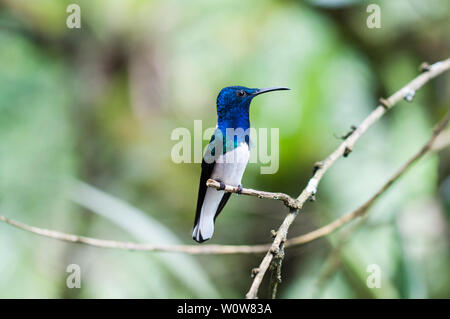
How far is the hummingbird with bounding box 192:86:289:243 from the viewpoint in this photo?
1.06m

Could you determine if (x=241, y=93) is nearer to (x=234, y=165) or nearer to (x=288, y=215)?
(x=234, y=165)

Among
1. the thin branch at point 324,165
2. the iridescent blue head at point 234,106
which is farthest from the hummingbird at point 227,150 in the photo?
the thin branch at point 324,165

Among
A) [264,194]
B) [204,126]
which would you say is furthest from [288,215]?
[204,126]

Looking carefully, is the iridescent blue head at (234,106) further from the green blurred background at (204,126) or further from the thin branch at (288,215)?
the green blurred background at (204,126)

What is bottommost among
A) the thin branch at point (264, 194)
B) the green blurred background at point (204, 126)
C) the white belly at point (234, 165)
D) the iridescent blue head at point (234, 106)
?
the thin branch at point (264, 194)

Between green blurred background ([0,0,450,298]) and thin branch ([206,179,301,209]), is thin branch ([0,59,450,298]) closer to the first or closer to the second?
thin branch ([206,179,301,209])

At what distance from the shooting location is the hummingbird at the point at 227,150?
1060 mm

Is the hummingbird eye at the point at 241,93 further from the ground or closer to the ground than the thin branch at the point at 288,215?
further from the ground

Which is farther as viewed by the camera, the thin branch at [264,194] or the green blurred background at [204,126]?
the green blurred background at [204,126]

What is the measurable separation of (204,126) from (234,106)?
5.11ft

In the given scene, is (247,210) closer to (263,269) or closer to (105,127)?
(105,127)

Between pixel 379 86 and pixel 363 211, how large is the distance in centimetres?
144

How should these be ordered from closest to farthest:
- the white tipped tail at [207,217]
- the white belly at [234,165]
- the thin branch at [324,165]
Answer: the thin branch at [324,165] < the white tipped tail at [207,217] < the white belly at [234,165]
